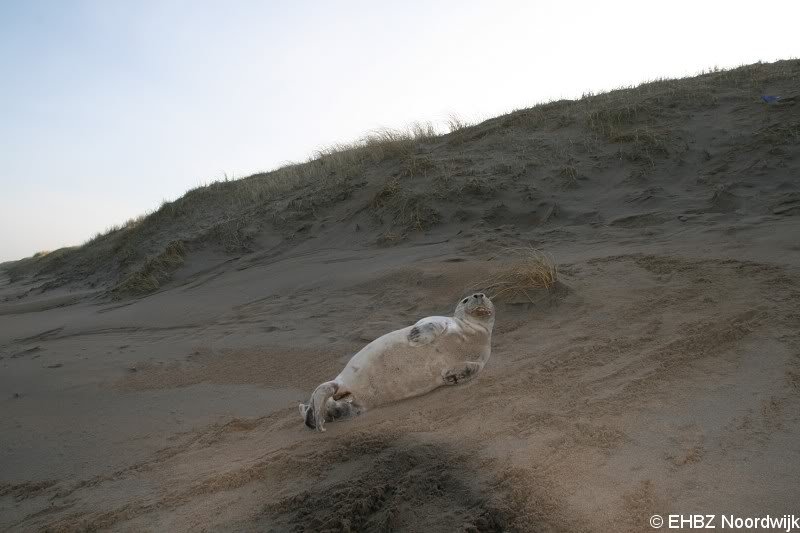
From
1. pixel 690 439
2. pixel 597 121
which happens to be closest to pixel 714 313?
pixel 690 439

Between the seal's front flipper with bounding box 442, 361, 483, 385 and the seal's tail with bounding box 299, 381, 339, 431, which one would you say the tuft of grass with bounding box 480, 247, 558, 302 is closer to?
the seal's front flipper with bounding box 442, 361, 483, 385

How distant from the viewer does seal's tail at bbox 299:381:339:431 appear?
10.6 ft

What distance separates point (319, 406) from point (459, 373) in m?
0.87

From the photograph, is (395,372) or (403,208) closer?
(395,372)

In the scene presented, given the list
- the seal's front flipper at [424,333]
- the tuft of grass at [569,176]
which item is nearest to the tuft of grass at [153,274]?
the tuft of grass at [569,176]

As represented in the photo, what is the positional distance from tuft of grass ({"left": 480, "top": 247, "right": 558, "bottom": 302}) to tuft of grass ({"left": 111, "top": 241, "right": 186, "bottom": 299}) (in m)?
6.15

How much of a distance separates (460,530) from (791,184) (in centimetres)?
620

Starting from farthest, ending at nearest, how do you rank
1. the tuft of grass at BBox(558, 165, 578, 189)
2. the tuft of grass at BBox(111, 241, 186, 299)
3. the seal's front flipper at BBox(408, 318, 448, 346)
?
1. the tuft of grass at BBox(111, 241, 186, 299)
2. the tuft of grass at BBox(558, 165, 578, 189)
3. the seal's front flipper at BBox(408, 318, 448, 346)

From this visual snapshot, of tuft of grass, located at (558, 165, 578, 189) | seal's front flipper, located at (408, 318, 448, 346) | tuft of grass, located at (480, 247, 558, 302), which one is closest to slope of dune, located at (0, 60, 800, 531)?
tuft of grass, located at (558, 165, 578, 189)

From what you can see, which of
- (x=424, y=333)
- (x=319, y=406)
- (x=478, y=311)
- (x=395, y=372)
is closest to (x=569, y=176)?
(x=478, y=311)

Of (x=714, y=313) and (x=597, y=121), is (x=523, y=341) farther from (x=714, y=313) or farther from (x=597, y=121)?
(x=597, y=121)

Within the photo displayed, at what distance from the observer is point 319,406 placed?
324 centimetres

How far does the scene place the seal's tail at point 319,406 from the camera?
10.6 feet

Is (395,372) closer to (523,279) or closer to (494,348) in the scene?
(494,348)
